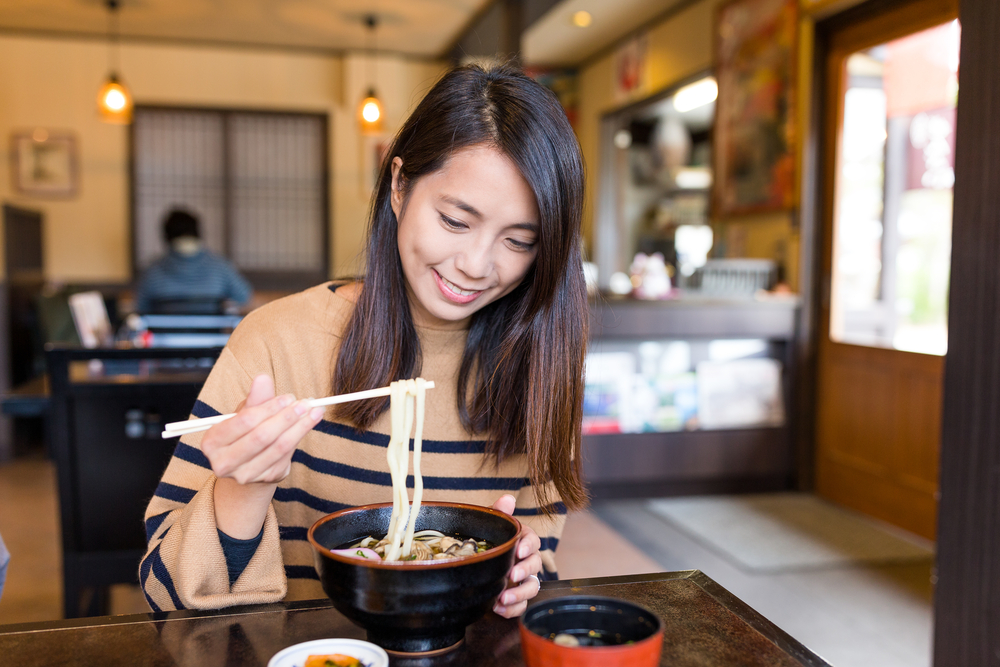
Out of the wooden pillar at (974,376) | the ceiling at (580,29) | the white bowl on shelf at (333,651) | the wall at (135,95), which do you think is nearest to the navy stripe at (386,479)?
the white bowl on shelf at (333,651)

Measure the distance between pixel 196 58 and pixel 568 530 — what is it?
17.6 feet

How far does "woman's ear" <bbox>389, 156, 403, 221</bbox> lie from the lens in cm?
110

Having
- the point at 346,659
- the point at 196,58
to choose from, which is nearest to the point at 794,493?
the point at 346,659

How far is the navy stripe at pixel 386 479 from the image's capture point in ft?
3.60

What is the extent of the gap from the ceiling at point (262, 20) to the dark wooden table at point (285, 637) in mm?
5503

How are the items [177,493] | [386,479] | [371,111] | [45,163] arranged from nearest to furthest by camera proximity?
[177,493], [386,479], [371,111], [45,163]

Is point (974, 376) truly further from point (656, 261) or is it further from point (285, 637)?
point (656, 261)

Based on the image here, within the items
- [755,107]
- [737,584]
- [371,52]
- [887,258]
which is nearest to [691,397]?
[887,258]

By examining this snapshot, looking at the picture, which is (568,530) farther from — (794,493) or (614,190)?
(614,190)

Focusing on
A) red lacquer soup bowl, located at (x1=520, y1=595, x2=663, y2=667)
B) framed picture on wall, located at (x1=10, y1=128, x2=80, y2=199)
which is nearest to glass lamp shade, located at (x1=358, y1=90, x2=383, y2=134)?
framed picture on wall, located at (x1=10, y1=128, x2=80, y2=199)

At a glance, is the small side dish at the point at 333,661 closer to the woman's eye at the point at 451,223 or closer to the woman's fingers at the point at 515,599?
the woman's fingers at the point at 515,599

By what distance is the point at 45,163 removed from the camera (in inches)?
247

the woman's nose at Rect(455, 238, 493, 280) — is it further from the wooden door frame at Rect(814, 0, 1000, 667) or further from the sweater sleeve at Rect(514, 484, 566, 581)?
the wooden door frame at Rect(814, 0, 1000, 667)

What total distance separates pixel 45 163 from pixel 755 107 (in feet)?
17.9
